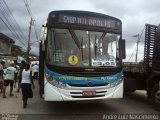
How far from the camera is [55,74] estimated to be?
9.14 metres

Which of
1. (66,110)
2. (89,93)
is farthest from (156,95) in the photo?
(66,110)

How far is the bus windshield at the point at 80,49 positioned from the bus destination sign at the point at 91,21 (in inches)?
11.1

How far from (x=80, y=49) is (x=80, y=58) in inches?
10.9

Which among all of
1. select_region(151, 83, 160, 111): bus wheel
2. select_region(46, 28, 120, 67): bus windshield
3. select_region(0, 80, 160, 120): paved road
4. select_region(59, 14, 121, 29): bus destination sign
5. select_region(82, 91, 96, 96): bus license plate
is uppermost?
select_region(59, 14, 121, 29): bus destination sign

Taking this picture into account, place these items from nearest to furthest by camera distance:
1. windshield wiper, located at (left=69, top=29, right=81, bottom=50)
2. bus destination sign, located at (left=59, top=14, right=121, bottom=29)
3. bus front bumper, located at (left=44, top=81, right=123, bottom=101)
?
1. bus front bumper, located at (left=44, top=81, right=123, bottom=101)
2. windshield wiper, located at (left=69, top=29, right=81, bottom=50)
3. bus destination sign, located at (left=59, top=14, right=121, bottom=29)

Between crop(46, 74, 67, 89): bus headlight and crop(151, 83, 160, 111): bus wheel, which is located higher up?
crop(46, 74, 67, 89): bus headlight

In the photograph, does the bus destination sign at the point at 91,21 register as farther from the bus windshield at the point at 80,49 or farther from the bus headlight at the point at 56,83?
the bus headlight at the point at 56,83

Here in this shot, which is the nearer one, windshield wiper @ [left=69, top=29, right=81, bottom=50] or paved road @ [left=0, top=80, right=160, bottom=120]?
paved road @ [left=0, top=80, right=160, bottom=120]

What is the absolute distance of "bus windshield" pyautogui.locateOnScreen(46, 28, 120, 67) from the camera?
9.21 meters

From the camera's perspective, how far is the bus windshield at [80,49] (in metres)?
9.21

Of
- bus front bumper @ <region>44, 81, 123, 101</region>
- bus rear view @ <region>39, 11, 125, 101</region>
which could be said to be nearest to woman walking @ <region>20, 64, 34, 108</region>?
bus rear view @ <region>39, 11, 125, 101</region>

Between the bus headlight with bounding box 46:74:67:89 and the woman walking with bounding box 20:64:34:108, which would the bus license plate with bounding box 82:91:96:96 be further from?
the woman walking with bounding box 20:64:34:108

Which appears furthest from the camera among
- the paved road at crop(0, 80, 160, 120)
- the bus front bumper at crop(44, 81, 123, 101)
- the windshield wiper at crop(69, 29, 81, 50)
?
the windshield wiper at crop(69, 29, 81, 50)

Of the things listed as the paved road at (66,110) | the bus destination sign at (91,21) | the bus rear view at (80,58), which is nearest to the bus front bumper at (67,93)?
the bus rear view at (80,58)
